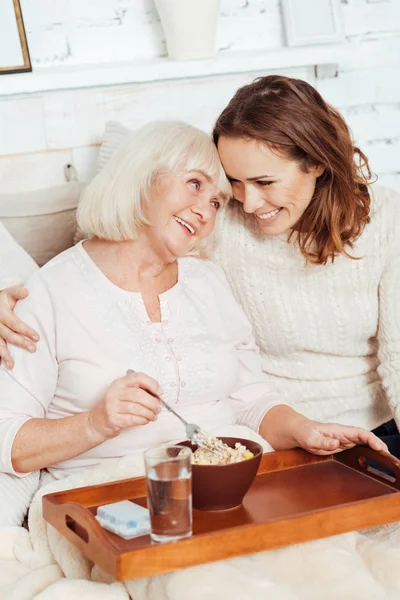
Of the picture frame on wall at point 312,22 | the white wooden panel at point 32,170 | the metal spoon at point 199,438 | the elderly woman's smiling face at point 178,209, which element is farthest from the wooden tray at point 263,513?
the picture frame on wall at point 312,22

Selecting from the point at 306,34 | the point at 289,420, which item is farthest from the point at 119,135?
the point at 289,420

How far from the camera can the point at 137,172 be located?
1.80 metres

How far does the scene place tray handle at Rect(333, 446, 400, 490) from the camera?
1600mm

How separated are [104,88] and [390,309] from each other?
3.59 feet

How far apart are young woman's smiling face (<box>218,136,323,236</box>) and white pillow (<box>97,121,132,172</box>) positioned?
43 centimetres

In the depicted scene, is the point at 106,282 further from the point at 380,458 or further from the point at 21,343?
the point at 380,458

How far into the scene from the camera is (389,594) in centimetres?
132

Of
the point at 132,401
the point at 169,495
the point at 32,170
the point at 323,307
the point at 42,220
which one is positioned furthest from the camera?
the point at 32,170

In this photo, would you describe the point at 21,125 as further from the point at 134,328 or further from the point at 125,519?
the point at 125,519

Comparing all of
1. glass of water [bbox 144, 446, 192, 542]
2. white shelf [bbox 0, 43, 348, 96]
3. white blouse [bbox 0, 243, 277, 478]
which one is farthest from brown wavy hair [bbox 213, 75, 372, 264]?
glass of water [bbox 144, 446, 192, 542]

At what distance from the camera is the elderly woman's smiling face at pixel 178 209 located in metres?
1.80

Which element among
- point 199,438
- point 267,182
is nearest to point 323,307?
point 267,182

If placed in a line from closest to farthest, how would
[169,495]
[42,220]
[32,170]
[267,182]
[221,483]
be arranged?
[169,495], [221,483], [267,182], [42,220], [32,170]

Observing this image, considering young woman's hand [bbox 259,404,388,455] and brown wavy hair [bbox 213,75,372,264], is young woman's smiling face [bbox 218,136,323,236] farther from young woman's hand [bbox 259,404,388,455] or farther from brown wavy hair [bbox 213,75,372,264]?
young woman's hand [bbox 259,404,388,455]
